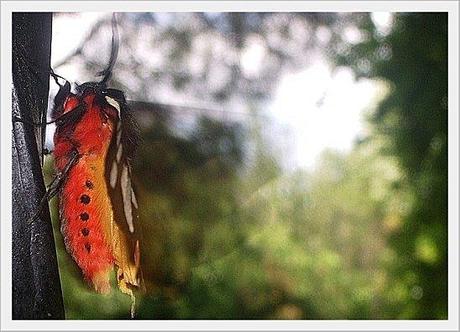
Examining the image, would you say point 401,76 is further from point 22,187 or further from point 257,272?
point 22,187

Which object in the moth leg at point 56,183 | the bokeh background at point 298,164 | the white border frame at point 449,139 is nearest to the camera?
the moth leg at point 56,183

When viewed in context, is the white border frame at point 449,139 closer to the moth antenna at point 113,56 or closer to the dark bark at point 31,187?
the moth antenna at point 113,56

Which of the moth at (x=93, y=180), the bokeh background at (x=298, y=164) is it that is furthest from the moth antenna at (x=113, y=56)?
the bokeh background at (x=298, y=164)

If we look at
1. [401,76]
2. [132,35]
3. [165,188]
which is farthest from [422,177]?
[132,35]

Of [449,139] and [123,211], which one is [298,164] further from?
[123,211]

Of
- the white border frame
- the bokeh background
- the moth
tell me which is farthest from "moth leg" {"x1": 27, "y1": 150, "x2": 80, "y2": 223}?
the bokeh background

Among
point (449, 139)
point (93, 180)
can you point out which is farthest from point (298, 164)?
point (93, 180)

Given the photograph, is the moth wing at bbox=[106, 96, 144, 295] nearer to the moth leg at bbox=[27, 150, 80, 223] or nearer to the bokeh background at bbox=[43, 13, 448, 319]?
the moth leg at bbox=[27, 150, 80, 223]
